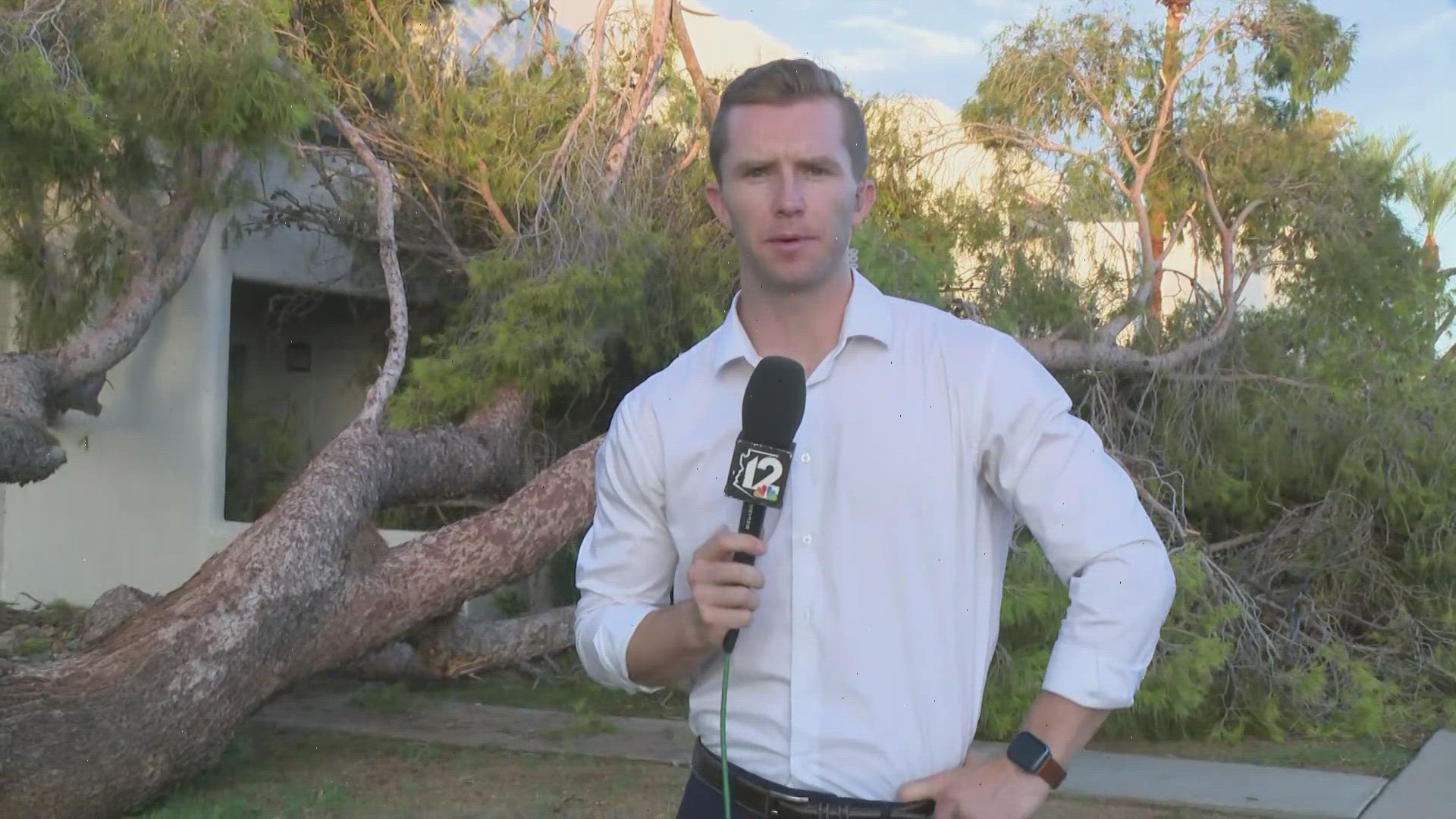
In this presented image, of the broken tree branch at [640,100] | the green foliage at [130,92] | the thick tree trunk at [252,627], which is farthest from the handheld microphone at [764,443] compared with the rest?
the broken tree branch at [640,100]

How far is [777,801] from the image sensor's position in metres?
2.17

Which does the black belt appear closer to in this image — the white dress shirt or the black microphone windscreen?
the white dress shirt

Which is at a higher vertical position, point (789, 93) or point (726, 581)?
point (789, 93)

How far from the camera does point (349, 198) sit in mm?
9633

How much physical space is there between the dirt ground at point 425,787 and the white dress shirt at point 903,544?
13.0 ft

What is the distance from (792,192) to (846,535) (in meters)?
0.54

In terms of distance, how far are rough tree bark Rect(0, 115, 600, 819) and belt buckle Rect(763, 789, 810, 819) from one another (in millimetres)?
4034

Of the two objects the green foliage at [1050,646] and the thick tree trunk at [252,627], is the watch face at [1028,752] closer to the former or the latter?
the thick tree trunk at [252,627]

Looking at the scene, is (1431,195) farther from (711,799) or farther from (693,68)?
(711,799)

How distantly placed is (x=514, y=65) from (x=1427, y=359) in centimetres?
586

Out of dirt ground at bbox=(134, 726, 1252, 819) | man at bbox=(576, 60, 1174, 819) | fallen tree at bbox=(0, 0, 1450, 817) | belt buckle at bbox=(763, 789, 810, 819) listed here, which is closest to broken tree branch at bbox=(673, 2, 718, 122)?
fallen tree at bbox=(0, 0, 1450, 817)

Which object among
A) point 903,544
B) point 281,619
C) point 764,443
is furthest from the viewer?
point 281,619

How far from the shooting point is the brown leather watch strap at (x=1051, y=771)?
1972 mm

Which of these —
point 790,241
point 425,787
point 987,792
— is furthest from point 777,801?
point 425,787
